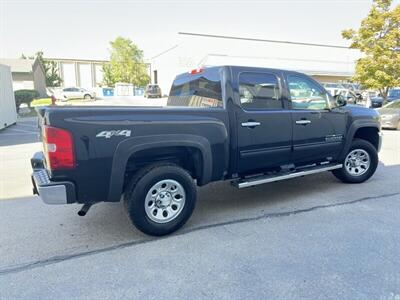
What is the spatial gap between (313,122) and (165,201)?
2.56m

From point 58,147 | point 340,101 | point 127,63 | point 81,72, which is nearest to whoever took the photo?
point 58,147

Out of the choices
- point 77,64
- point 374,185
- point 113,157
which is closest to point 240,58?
point 374,185

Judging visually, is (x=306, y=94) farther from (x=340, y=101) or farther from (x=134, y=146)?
(x=134, y=146)

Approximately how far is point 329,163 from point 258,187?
48.1 inches

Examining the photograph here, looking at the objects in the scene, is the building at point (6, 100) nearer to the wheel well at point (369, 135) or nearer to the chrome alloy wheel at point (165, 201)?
the chrome alloy wheel at point (165, 201)

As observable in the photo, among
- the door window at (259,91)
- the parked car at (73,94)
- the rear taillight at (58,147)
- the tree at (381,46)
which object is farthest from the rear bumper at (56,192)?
the parked car at (73,94)

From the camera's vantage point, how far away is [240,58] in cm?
3634

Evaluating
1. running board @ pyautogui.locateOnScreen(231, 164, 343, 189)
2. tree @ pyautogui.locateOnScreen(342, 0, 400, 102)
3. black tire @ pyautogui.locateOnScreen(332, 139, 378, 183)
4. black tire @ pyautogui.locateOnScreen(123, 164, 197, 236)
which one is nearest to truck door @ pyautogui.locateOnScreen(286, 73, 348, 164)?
running board @ pyautogui.locateOnScreen(231, 164, 343, 189)

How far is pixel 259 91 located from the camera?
4199mm

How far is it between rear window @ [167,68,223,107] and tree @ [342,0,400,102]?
13969 mm

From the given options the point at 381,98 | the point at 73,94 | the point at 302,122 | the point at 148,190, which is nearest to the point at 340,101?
the point at 302,122

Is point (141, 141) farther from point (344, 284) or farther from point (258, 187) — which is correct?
point (258, 187)

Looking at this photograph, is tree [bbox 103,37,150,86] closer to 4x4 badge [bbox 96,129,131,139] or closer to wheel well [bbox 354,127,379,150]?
wheel well [bbox 354,127,379,150]

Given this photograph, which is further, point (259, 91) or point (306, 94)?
point (306, 94)
